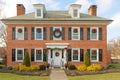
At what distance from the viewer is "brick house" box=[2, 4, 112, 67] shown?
33.9 metres

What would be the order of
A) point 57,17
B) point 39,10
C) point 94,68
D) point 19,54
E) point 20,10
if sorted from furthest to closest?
point 20,10
point 57,17
point 39,10
point 19,54
point 94,68

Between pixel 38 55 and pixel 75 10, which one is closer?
pixel 38 55

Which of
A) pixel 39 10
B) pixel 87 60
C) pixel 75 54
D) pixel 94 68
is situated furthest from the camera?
pixel 39 10

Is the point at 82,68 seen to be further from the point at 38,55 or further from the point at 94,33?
the point at 38,55

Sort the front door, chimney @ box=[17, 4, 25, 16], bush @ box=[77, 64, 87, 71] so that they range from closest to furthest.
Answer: bush @ box=[77, 64, 87, 71] → the front door → chimney @ box=[17, 4, 25, 16]

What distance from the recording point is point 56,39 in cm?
3416

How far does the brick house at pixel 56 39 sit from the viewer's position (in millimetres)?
33938

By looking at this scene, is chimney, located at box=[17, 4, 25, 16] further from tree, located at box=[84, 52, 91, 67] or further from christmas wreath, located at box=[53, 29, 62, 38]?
tree, located at box=[84, 52, 91, 67]

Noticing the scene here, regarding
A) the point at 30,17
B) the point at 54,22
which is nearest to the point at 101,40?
the point at 54,22

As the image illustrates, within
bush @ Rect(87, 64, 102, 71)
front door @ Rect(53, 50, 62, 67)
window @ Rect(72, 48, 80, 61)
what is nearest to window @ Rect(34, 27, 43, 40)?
front door @ Rect(53, 50, 62, 67)

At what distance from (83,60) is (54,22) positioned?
6077 mm

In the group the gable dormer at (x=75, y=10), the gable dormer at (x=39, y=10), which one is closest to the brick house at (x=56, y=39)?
the gable dormer at (x=39, y=10)

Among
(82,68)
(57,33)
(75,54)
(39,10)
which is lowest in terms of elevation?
(82,68)

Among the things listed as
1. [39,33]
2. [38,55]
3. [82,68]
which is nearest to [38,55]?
[38,55]
